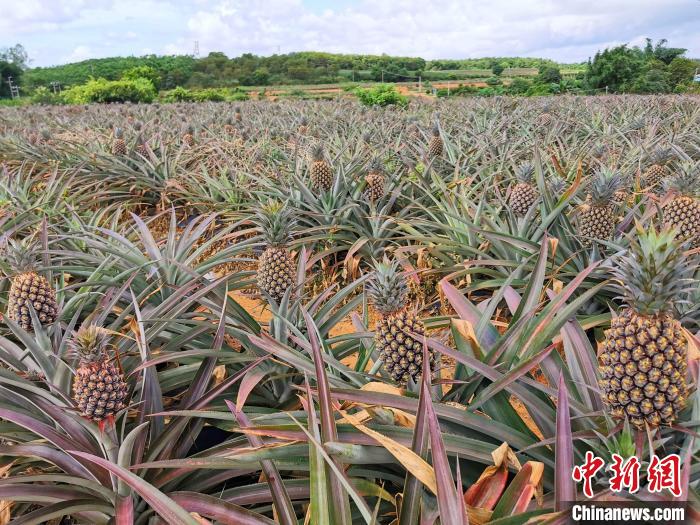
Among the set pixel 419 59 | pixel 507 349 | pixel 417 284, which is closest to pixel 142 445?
pixel 507 349

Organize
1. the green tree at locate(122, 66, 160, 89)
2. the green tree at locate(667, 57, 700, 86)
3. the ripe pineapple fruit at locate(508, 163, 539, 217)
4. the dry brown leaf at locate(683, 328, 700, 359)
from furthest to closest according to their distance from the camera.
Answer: the green tree at locate(122, 66, 160, 89) → the green tree at locate(667, 57, 700, 86) → the ripe pineapple fruit at locate(508, 163, 539, 217) → the dry brown leaf at locate(683, 328, 700, 359)

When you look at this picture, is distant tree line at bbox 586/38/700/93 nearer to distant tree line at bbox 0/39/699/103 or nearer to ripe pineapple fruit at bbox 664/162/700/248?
distant tree line at bbox 0/39/699/103

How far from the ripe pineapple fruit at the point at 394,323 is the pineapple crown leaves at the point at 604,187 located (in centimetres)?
166

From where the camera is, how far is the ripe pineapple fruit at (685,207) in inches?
98.2

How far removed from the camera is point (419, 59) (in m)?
53.4

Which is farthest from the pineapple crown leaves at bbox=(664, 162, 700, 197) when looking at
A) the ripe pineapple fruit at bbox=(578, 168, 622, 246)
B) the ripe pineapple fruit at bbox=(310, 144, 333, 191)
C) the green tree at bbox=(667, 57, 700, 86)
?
the green tree at bbox=(667, 57, 700, 86)

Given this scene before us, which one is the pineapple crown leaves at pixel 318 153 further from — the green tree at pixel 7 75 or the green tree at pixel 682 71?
the green tree at pixel 7 75

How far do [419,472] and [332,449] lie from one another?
0.70 feet

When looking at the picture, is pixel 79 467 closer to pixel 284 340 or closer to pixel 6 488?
pixel 6 488

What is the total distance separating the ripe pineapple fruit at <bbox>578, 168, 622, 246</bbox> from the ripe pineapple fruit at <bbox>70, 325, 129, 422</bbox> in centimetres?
229

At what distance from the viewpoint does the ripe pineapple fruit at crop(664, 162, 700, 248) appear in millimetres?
2494

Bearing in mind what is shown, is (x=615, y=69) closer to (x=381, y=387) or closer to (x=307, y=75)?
(x=307, y=75)

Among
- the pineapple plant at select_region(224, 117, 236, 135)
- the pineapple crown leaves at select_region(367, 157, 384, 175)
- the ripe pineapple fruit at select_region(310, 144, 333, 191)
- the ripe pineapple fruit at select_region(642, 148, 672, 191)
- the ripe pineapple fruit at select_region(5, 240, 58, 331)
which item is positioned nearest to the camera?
the ripe pineapple fruit at select_region(5, 240, 58, 331)

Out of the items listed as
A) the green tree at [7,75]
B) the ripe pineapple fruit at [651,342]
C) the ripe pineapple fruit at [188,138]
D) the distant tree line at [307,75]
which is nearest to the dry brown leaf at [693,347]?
the ripe pineapple fruit at [651,342]
